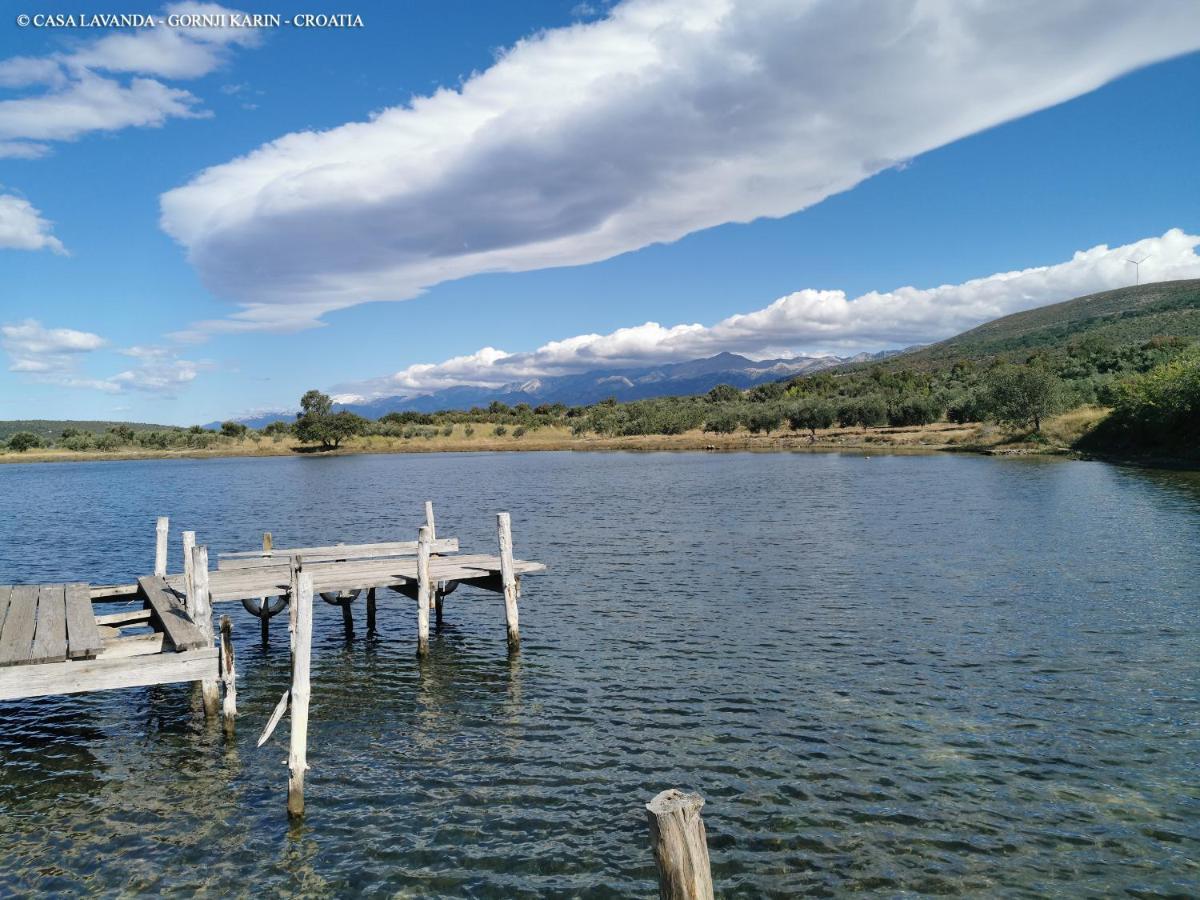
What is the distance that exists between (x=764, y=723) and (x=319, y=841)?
8015mm

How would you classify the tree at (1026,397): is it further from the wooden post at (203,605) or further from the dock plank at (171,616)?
the wooden post at (203,605)

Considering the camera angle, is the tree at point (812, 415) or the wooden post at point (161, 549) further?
the tree at point (812, 415)

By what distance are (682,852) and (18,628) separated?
47.1 feet

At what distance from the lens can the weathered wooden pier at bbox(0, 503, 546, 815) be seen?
12.5 m

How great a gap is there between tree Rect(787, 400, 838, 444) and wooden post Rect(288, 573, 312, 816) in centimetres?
12255

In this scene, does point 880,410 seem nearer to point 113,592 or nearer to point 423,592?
point 423,592

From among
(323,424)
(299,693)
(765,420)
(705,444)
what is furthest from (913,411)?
(299,693)

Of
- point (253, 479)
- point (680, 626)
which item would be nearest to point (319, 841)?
point (680, 626)

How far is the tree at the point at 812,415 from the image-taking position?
436 feet

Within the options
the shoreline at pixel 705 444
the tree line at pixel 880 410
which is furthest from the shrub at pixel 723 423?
the shoreline at pixel 705 444

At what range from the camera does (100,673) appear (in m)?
12.8

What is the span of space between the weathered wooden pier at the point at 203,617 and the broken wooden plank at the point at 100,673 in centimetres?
2

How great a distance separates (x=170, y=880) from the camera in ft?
33.6

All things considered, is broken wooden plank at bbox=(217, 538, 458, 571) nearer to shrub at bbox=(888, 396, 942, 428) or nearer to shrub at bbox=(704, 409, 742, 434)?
shrub at bbox=(888, 396, 942, 428)
